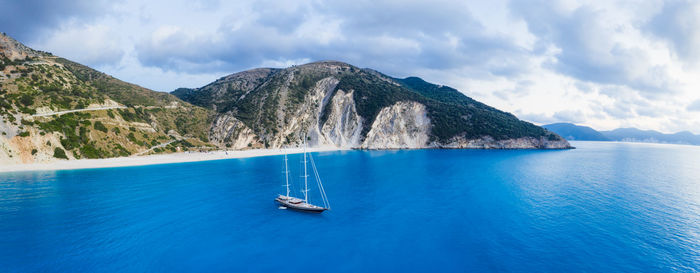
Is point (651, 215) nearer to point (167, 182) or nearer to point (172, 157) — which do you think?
point (167, 182)

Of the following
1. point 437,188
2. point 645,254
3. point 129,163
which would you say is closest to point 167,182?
point 129,163

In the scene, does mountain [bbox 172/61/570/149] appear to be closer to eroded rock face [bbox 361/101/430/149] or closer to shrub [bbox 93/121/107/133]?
eroded rock face [bbox 361/101/430/149]

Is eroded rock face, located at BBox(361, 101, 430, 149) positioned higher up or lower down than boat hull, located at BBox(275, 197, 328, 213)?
higher up

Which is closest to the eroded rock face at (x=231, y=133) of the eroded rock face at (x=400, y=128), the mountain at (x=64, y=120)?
the mountain at (x=64, y=120)

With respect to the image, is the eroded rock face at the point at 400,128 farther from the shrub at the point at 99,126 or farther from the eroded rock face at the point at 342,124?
the shrub at the point at 99,126

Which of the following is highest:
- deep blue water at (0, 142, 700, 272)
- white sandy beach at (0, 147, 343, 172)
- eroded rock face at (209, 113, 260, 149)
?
eroded rock face at (209, 113, 260, 149)

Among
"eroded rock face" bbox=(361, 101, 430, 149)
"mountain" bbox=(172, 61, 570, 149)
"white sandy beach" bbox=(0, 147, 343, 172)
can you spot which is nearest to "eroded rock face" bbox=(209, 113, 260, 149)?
"mountain" bbox=(172, 61, 570, 149)
